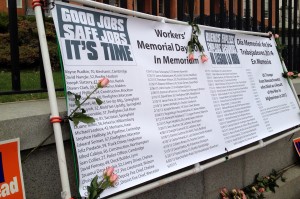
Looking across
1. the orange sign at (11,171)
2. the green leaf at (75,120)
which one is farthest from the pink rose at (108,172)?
the orange sign at (11,171)

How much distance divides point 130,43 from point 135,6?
804 millimetres

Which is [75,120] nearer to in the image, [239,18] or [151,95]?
[151,95]

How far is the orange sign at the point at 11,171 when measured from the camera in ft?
5.42

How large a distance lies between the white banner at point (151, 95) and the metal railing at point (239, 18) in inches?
14.6

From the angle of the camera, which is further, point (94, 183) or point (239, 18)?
point (239, 18)

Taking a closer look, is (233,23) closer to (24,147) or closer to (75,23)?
(75,23)

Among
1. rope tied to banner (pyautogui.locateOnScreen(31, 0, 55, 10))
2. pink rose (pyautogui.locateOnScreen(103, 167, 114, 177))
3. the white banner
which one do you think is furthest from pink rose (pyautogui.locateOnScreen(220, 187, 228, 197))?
rope tied to banner (pyautogui.locateOnScreen(31, 0, 55, 10))

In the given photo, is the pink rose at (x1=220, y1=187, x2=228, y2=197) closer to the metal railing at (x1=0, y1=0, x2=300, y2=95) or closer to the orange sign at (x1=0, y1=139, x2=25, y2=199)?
the metal railing at (x1=0, y1=0, x2=300, y2=95)

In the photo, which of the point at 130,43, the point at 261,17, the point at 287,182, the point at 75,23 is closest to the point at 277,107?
the point at 287,182

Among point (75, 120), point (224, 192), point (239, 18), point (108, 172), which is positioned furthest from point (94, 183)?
point (239, 18)

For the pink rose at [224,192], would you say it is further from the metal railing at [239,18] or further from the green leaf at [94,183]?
the green leaf at [94,183]

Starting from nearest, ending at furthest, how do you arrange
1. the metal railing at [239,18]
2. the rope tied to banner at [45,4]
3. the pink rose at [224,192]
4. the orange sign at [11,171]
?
1. the orange sign at [11,171]
2. the rope tied to banner at [45,4]
3. the metal railing at [239,18]
4. the pink rose at [224,192]

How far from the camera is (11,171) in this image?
1.69 metres

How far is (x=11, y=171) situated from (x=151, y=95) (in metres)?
0.91
